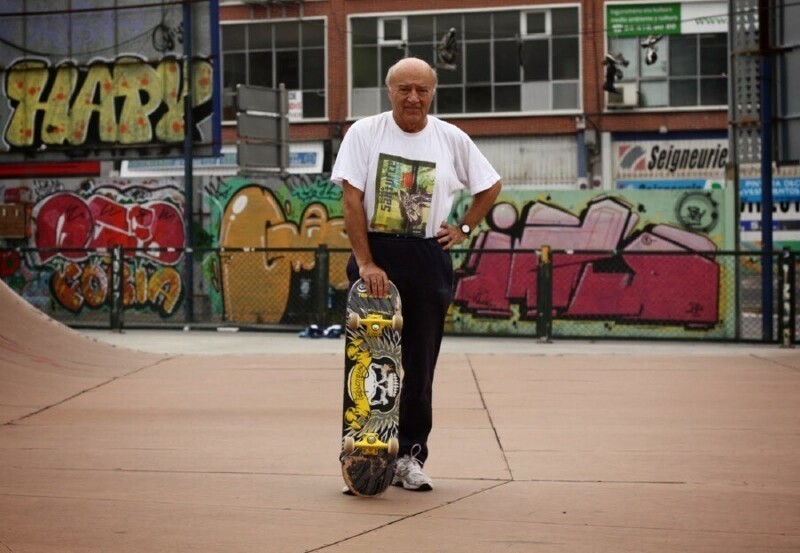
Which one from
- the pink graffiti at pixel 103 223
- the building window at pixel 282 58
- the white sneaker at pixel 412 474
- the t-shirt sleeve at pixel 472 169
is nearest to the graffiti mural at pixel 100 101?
the pink graffiti at pixel 103 223

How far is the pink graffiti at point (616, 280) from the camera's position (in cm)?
1828

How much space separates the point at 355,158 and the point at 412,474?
4.74 ft

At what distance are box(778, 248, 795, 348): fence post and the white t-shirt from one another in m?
11.2

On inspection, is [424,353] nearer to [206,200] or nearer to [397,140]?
[397,140]

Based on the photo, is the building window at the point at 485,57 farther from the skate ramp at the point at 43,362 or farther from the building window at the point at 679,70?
the skate ramp at the point at 43,362

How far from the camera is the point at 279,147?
22.8 metres

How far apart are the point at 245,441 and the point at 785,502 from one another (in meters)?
3.20

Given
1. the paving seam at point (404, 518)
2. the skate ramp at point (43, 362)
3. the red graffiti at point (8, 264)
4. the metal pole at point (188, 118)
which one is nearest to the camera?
the paving seam at point (404, 518)

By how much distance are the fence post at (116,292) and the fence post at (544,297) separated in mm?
5980

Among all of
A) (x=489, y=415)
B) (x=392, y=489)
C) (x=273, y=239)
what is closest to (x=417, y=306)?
(x=392, y=489)

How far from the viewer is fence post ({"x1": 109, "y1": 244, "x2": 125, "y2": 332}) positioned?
1964 cm

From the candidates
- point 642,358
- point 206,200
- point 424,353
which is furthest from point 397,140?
point 206,200

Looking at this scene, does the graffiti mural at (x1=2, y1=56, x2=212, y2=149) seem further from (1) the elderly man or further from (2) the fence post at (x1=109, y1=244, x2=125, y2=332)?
(1) the elderly man

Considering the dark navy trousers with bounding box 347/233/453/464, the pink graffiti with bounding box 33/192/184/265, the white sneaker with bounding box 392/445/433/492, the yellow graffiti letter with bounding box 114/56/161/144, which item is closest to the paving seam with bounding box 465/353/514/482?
the white sneaker with bounding box 392/445/433/492
